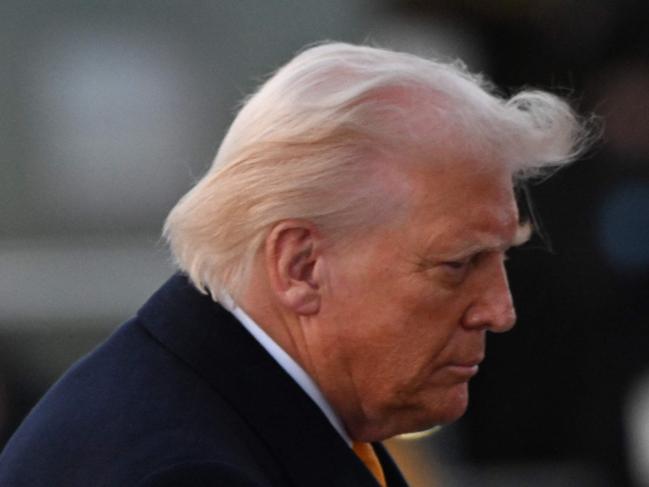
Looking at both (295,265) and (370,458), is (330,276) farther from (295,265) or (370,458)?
(370,458)

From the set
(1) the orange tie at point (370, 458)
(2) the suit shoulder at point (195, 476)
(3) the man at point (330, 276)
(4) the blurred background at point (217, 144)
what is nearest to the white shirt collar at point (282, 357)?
(3) the man at point (330, 276)

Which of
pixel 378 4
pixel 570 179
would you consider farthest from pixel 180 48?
pixel 570 179

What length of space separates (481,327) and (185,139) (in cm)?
348

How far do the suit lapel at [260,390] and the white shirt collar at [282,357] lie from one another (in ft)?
0.08

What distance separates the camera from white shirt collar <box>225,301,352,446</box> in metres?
2.26

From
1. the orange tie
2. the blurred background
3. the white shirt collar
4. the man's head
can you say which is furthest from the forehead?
the blurred background

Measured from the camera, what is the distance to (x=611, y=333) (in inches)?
230

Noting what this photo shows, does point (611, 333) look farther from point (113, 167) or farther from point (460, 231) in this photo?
point (460, 231)

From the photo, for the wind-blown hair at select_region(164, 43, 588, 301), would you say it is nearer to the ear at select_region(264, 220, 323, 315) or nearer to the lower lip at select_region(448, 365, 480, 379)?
the ear at select_region(264, 220, 323, 315)

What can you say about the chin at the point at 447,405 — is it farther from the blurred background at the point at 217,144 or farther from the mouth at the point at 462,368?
the blurred background at the point at 217,144

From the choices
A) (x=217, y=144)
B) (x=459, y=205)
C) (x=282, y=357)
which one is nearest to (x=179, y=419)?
(x=282, y=357)

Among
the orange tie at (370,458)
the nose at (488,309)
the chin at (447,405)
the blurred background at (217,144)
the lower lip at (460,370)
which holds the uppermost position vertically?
the nose at (488,309)

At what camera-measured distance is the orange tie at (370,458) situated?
95.8 inches

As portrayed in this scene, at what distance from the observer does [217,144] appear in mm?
5684
